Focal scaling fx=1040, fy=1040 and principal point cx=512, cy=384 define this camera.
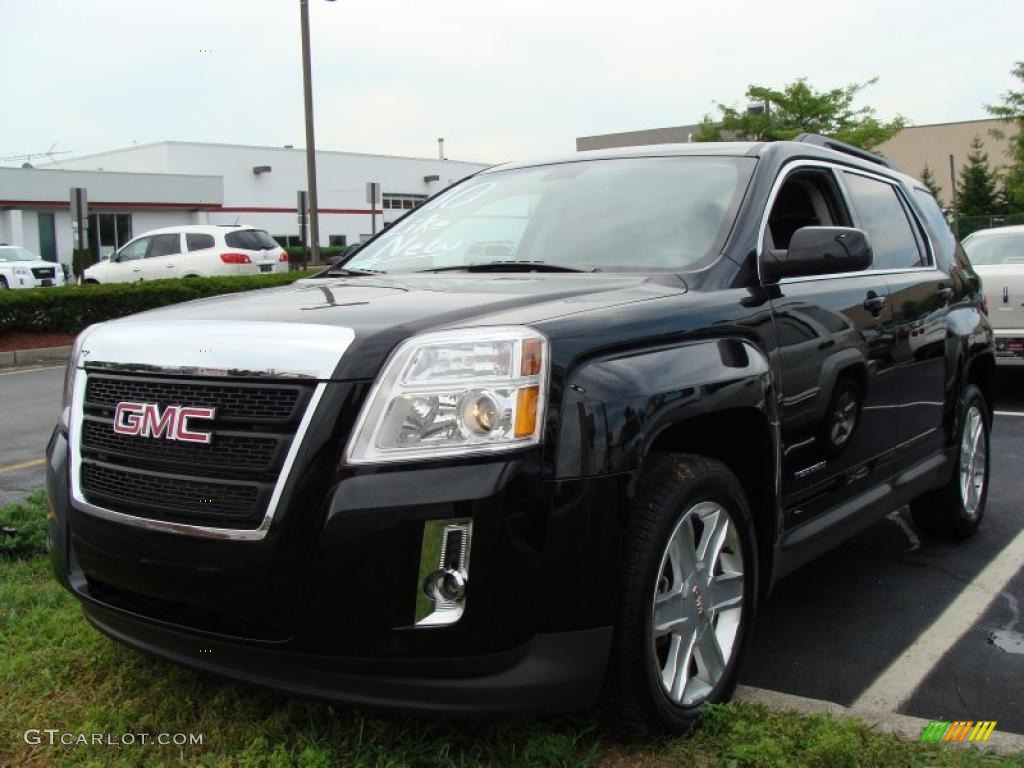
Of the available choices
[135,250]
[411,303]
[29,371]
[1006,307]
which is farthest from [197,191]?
[411,303]

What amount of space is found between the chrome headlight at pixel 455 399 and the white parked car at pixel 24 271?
86.1 feet

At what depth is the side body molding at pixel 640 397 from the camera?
8.09 feet

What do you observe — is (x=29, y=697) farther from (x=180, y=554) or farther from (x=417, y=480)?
(x=417, y=480)

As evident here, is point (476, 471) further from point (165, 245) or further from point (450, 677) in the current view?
point (165, 245)

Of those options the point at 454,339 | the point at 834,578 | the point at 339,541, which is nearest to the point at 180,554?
the point at 339,541

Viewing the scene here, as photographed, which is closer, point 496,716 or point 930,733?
point 496,716

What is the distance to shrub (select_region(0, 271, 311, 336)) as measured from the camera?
15766 millimetres

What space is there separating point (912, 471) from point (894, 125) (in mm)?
31152

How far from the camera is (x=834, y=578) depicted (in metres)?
4.64

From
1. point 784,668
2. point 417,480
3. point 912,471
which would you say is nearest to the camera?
point 417,480

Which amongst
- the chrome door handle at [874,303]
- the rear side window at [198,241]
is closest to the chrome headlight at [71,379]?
the chrome door handle at [874,303]

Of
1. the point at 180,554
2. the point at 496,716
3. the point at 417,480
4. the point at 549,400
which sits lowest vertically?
the point at 496,716

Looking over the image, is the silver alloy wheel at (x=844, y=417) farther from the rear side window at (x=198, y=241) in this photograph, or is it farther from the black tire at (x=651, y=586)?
the rear side window at (x=198, y=241)

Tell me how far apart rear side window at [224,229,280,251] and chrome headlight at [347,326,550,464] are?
72.1 ft
